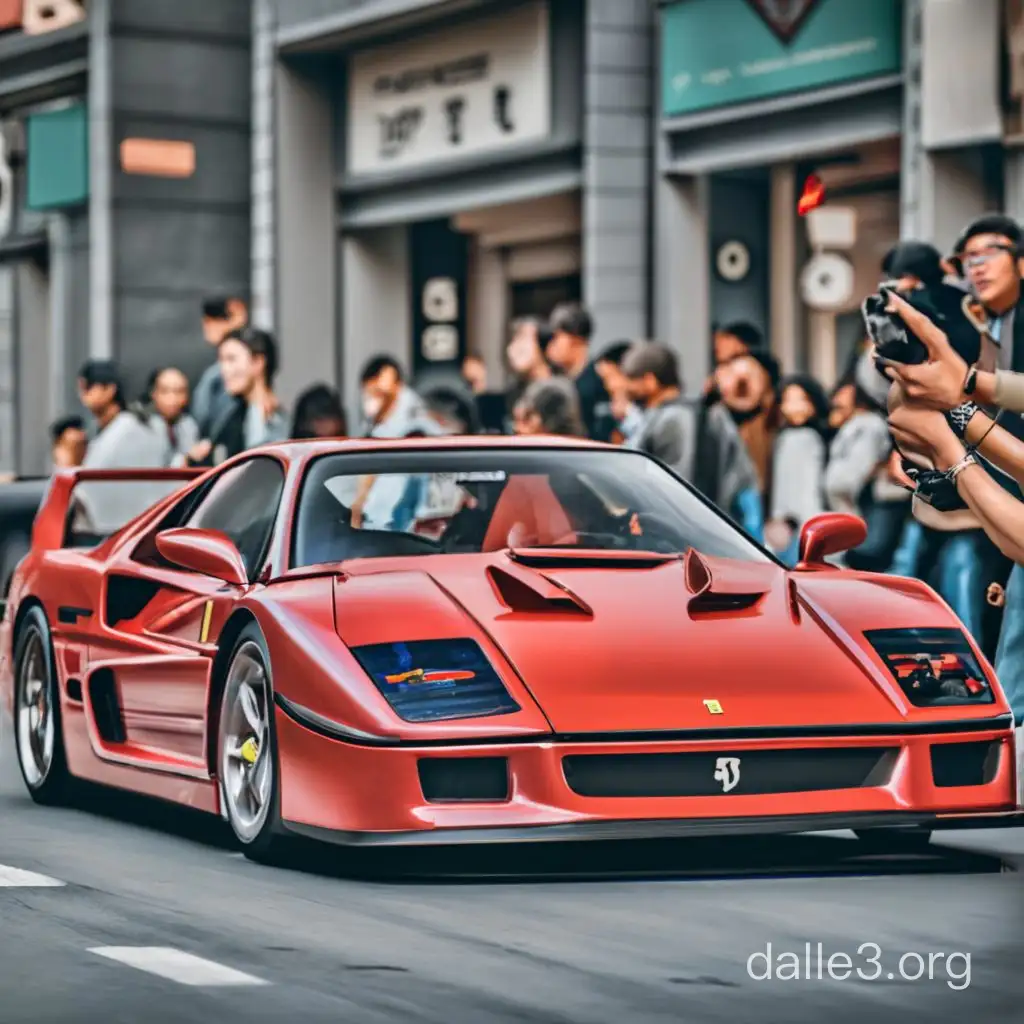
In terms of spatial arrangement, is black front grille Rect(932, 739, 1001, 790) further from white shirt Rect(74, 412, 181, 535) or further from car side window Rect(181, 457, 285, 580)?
white shirt Rect(74, 412, 181, 535)

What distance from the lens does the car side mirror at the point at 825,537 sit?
8438mm

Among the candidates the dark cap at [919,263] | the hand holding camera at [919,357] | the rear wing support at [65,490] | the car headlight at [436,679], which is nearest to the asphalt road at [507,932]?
the car headlight at [436,679]

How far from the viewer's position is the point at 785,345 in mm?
22281

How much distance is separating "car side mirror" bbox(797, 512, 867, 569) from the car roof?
0.88 meters

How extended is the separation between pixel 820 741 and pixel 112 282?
73.7 feet

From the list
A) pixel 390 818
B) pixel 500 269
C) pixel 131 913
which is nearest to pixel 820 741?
pixel 390 818

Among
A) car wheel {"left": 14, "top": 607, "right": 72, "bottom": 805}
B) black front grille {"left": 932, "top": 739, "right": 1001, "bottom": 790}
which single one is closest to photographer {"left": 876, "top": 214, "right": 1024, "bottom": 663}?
black front grille {"left": 932, "top": 739, "right": 1001, "bottom": 790}

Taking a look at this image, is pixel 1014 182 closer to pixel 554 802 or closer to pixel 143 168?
pixel 554 802

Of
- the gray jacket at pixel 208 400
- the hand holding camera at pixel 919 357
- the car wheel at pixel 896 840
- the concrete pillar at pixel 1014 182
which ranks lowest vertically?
the car wheel at pixel 896 840

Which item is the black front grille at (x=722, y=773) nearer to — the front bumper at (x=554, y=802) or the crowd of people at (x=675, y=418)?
the front bumper at (x=554, y=802)

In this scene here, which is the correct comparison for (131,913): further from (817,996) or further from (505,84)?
(505,84)

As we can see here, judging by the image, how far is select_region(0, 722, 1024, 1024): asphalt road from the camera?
567 cm

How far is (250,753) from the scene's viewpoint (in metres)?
8.02

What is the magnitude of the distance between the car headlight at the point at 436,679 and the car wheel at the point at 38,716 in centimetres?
259
